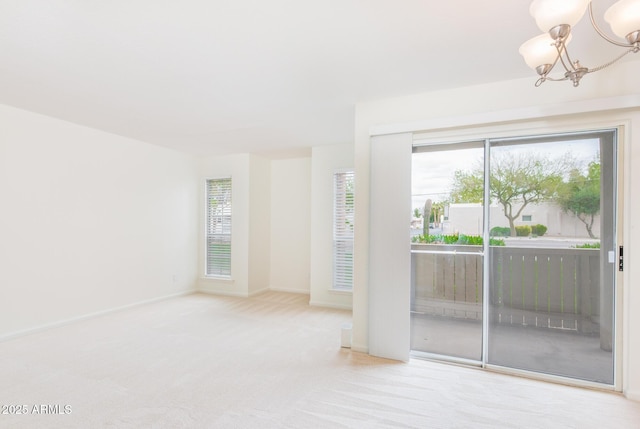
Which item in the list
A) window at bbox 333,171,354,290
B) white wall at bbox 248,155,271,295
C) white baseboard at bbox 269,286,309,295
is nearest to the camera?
window at bbox 333,171,354,290

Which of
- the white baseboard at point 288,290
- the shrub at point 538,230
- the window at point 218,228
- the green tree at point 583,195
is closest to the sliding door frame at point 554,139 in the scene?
the green tree at point 583,195

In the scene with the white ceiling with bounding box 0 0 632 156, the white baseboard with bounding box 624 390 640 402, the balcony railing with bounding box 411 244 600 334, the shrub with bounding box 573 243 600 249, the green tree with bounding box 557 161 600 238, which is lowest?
the white baseboard with bounding box 624 390 640 402

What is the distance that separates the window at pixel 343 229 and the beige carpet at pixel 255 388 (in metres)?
1.39

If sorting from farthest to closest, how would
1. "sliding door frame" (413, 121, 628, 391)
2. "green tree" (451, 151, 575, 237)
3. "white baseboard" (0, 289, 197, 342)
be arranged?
"white baseboard" (0, 289, 197, 342) < "green tree" (451, 151, 575, 237) < "sliding door frame" (413, 121, 628, 391)

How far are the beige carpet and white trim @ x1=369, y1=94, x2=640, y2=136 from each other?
2273 mm

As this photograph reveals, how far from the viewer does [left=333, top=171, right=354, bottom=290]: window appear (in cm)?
502

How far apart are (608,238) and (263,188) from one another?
4.98m

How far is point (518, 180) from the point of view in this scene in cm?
288

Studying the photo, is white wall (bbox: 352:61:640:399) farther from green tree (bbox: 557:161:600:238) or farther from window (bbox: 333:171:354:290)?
window (bbox: 333:171:354:290)

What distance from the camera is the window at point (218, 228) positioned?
5.86m

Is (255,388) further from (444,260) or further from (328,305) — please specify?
(328,305)

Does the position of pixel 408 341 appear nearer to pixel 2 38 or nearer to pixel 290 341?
pixel 290 341

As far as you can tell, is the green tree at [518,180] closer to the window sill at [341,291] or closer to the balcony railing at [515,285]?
the balcony railing at [515,285]

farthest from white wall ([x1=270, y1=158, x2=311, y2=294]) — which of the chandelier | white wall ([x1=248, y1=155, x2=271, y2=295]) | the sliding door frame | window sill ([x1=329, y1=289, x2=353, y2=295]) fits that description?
the chandelier
